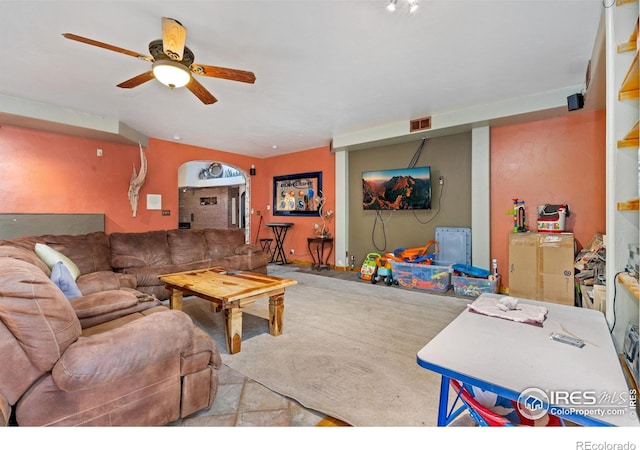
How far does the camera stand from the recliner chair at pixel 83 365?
113 cm

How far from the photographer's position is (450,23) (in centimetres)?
225

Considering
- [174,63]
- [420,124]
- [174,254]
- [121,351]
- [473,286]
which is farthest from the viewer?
[420,124]

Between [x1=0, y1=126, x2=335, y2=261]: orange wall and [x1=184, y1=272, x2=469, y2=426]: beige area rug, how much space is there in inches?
99.7

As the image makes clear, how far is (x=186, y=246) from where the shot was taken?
447 cm

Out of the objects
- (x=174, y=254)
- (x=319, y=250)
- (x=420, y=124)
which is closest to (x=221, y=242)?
(x=174, y=254)

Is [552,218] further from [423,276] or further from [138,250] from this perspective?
[138,250]

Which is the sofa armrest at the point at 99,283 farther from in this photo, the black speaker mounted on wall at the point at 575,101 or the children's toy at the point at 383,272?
the black speaker mounted on wall at the point at 575,101

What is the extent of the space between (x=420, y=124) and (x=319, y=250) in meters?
3.29

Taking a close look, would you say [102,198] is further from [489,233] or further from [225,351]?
[489,233]

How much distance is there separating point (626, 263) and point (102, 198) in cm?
623

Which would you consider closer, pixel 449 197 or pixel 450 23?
pixel 450 23

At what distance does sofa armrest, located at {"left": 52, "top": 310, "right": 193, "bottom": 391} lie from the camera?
1198mm

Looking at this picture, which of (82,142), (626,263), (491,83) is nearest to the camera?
(626,263)

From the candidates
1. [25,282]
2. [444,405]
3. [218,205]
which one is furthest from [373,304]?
[218,205]
